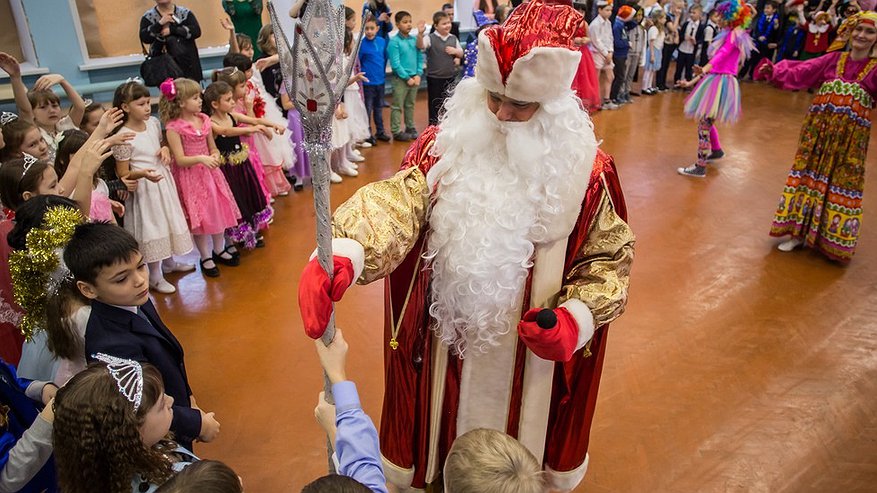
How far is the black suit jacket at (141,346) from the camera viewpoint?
2.09 meters

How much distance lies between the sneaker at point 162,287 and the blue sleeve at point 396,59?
175 inches

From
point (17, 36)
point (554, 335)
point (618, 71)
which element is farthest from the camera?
point (618, 71)

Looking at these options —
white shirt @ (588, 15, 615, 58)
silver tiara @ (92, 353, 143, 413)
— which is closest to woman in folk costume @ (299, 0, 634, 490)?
silver tiara @ (92, 353, 143, 413)

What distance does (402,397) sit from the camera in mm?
2182

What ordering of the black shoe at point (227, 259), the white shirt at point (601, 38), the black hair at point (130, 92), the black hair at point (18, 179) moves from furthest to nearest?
the white shirt at point (601, 38)
the black shoe at point (227, 259)
the black hair at point (130, 92)
the black hair at point (18, 179)

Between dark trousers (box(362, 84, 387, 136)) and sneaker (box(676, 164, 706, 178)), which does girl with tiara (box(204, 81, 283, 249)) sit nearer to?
dark trousers (box(362, 84, 387, 136))

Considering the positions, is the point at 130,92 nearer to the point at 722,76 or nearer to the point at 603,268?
the point at 603,268

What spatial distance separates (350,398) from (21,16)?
709 centimetres

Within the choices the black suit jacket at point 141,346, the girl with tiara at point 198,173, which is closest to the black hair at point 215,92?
the girl with tiara at point 198,173

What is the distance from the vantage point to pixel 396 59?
7906 millimetres

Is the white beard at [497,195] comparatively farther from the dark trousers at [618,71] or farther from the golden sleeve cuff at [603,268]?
the dark trousers at [618,71]

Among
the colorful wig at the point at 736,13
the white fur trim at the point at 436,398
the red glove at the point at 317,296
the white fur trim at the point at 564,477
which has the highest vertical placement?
the colorful wig at the point at 736,13

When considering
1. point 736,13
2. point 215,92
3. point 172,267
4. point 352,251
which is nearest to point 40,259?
point 352,251

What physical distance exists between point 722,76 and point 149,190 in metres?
5.60
